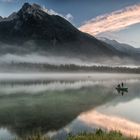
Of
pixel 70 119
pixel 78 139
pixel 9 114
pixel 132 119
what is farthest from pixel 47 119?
pixel 78 139

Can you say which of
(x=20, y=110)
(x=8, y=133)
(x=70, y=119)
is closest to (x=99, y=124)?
(x=70, y=119)

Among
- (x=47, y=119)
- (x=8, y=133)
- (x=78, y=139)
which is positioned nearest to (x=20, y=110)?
(x=47, y=119)

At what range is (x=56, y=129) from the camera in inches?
1330

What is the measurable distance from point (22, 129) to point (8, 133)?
6.41 ft

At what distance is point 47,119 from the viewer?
4116 cm

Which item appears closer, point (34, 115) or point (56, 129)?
point (56, 129)

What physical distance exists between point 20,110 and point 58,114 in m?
5.83

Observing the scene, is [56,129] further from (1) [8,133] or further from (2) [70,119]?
(2) [70,119]

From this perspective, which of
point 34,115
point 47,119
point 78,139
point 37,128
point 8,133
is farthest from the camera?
point 34,115

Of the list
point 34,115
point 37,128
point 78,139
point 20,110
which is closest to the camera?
point 78,139

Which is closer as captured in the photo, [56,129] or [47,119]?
[56,129]

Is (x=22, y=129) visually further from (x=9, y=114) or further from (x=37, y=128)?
(x=9, y=114)

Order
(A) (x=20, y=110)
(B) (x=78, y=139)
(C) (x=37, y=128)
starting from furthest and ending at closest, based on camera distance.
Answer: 1. (A) (x=20, y=110)
2. (C) (x=37, y=128)
3. (B) (x=78, y=139)

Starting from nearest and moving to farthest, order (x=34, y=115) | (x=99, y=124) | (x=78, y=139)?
(x=78, y=139), (x=99, y=124), (x=34, y=115)
